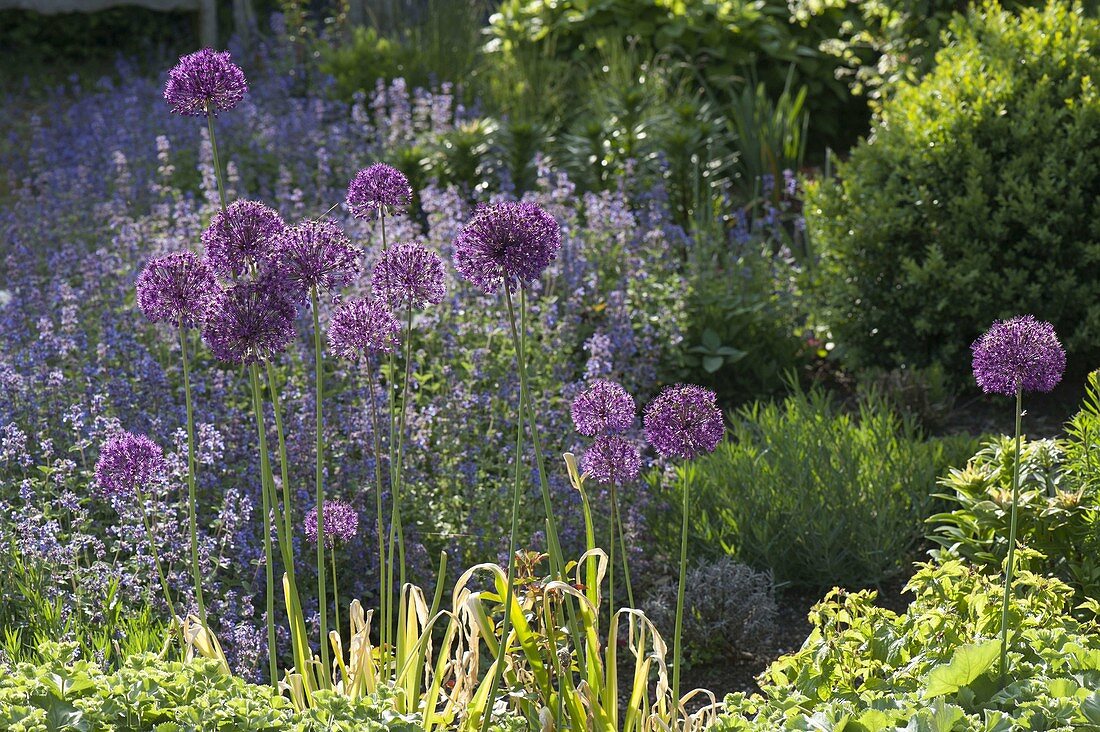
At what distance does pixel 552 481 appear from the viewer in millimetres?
4336

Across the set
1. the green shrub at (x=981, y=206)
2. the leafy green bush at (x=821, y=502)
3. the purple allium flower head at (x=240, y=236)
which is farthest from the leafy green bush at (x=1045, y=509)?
the purple allium flower head at (x=240, y=236)

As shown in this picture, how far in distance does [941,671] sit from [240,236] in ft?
4.95

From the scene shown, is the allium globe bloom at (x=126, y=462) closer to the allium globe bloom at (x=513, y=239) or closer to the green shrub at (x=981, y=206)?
the allium globe bloom at (x=513, y=239)

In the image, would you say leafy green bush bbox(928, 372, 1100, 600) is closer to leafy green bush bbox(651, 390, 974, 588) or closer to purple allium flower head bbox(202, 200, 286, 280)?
leafy green bush bbox(651, 390, 974, 588)

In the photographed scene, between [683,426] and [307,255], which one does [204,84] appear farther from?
[683,426]

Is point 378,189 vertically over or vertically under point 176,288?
over

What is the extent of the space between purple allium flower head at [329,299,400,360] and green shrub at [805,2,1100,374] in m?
3.69

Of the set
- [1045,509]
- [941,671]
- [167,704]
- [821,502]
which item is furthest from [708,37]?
[167,704]

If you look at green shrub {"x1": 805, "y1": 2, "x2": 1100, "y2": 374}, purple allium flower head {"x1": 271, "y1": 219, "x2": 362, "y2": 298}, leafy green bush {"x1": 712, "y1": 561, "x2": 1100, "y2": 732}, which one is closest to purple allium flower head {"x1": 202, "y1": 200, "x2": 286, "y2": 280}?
purple allium flower head {"x1": 271, "y1": 219, "x2": 362, "y2": 298}

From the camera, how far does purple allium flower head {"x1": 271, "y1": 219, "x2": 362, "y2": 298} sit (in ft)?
7.27

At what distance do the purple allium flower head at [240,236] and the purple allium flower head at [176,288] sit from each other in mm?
106

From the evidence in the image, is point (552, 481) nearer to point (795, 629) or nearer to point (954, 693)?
point (795, 629)

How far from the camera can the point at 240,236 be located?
2176 mm

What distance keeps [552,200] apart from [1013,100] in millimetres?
2312
